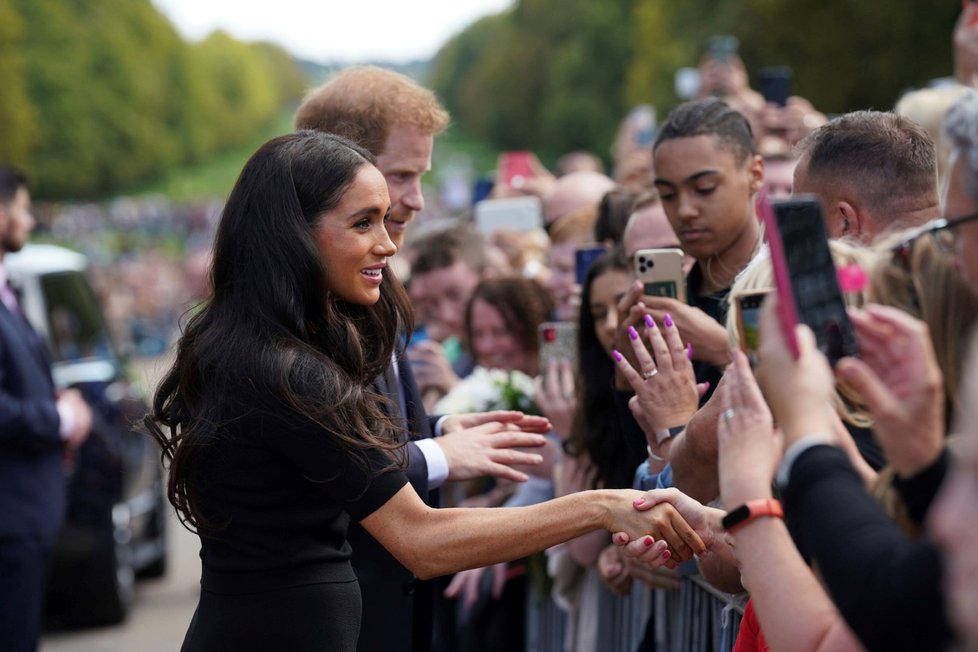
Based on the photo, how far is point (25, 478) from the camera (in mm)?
6289

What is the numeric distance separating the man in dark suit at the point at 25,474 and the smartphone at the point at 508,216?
320 cm

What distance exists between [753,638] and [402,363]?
1395mm

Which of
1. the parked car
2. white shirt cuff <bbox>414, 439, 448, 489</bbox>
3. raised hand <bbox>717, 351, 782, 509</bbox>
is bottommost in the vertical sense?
the parked car

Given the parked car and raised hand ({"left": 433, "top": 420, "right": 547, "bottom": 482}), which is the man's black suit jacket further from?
raised hand ({"left": 433, "top": 420, "right": 547, "bottom": 482})

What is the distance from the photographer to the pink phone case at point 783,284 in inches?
89.4

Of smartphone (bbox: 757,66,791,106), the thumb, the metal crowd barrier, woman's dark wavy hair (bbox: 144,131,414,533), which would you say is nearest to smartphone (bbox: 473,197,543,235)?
smartphone (bbox: 757,66,791,106)

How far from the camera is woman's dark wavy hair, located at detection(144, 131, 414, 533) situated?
3346 millimetres

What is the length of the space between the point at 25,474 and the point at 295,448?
3345 millimetres

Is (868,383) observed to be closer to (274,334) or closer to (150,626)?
(274,334)

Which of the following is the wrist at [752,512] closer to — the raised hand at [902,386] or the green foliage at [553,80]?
the raised hand at [902,386]

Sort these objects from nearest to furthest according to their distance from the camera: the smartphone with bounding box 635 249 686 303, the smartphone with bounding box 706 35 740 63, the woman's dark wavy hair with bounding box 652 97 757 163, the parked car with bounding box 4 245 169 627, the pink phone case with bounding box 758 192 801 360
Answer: the pink phone case with bounding box 758 192 801 360 → the smartphone with bounding box 635 249 686 303 → the woman's dark wavy hair with bounding box 652 97 757 163 → the parked car with bounding box 4 245 169 627 → the smartphone with bounding box 706 35 740 63

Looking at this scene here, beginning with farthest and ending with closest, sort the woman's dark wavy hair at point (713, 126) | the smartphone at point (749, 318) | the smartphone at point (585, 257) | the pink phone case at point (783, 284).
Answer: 1. the smartphone at point (585, 257)
2. the woman's dark wavy hair at point (713, 126)
3. the smartphone at point (749, 318)
4. the pink phone case at point (783, 284)

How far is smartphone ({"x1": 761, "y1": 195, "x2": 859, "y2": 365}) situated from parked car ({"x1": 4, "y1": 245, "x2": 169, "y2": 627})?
22.5 ft

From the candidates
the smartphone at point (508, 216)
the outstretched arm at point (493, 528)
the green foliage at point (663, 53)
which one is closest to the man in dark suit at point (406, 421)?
Result: the outstretched arm at point (493, 528)
